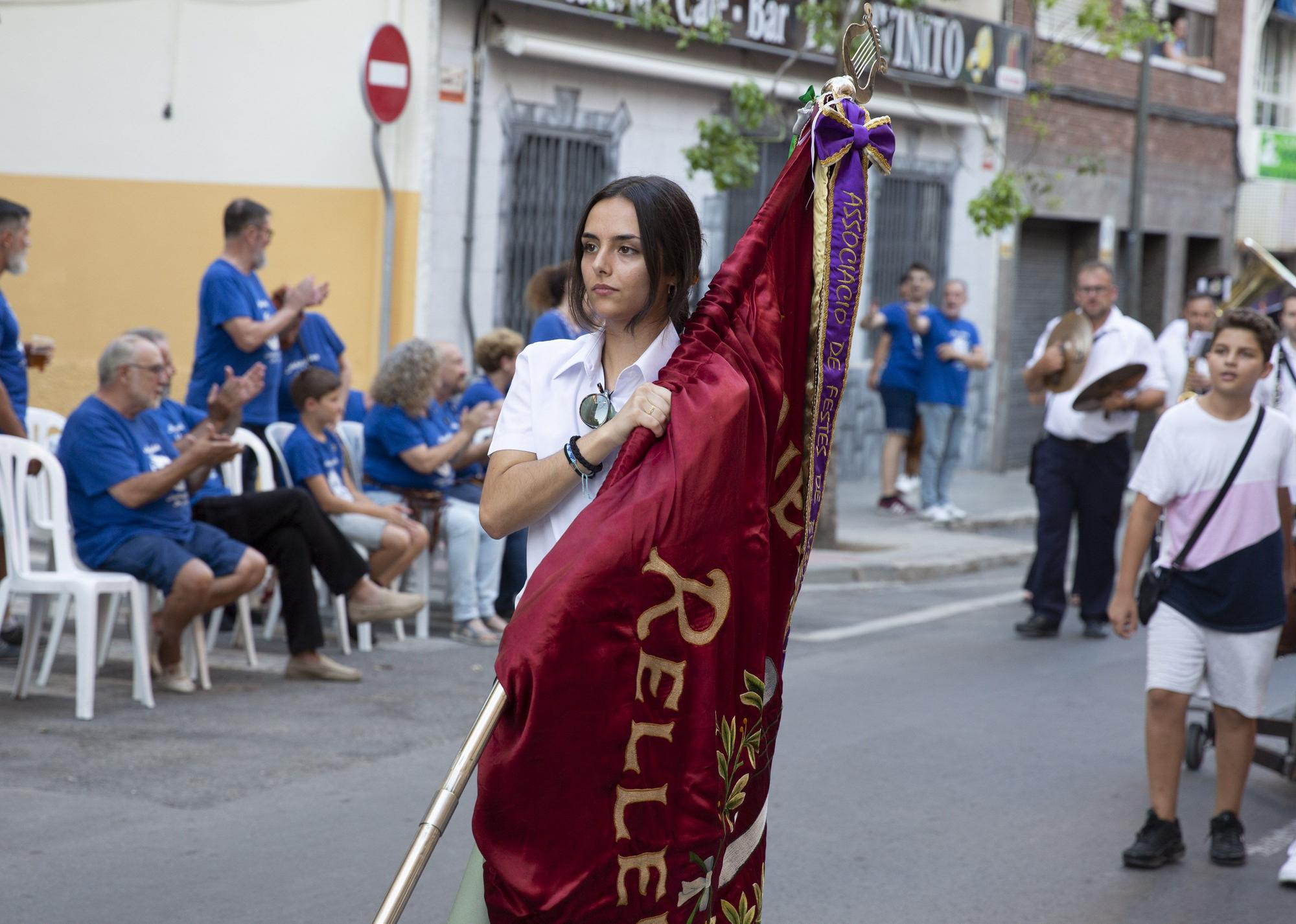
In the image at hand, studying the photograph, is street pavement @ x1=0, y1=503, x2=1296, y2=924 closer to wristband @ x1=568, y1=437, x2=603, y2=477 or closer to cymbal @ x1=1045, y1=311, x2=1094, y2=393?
wristband @ x1=568, y1=437, x2=603, y2=477

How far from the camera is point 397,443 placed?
348 inches

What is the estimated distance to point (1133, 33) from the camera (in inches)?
520

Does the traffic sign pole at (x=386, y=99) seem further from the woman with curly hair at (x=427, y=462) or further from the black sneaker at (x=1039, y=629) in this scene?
the black sneaker at (x=1039, y=629)

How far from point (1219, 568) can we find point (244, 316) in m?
5.04


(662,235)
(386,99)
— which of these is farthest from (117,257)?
(662,235)

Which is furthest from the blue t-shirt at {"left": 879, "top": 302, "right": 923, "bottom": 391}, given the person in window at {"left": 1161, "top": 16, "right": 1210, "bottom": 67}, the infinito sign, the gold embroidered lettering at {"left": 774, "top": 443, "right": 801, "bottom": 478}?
the gold embroidered lettering at {"left": 774, "top": 443, "right": 801, "bottom": 478}

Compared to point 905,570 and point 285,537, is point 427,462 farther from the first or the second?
point 905,570

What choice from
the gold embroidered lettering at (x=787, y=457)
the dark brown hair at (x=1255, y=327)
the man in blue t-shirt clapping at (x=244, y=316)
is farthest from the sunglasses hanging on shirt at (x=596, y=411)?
the man in blue t-shirt clapping at (x=244, y=316)

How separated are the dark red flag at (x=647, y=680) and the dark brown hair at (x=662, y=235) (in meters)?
0.14

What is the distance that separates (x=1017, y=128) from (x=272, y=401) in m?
13.1

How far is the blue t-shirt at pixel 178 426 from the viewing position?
712cm

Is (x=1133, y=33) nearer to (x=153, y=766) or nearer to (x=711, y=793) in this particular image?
(x=153, y=766)

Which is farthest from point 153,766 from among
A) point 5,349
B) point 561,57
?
point 561,57

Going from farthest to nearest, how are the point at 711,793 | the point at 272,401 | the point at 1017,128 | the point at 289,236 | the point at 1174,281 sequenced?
the point at 1174,281, the point at 1017,128, the point at 289,236, the point at 272,401, the point at 711,793
